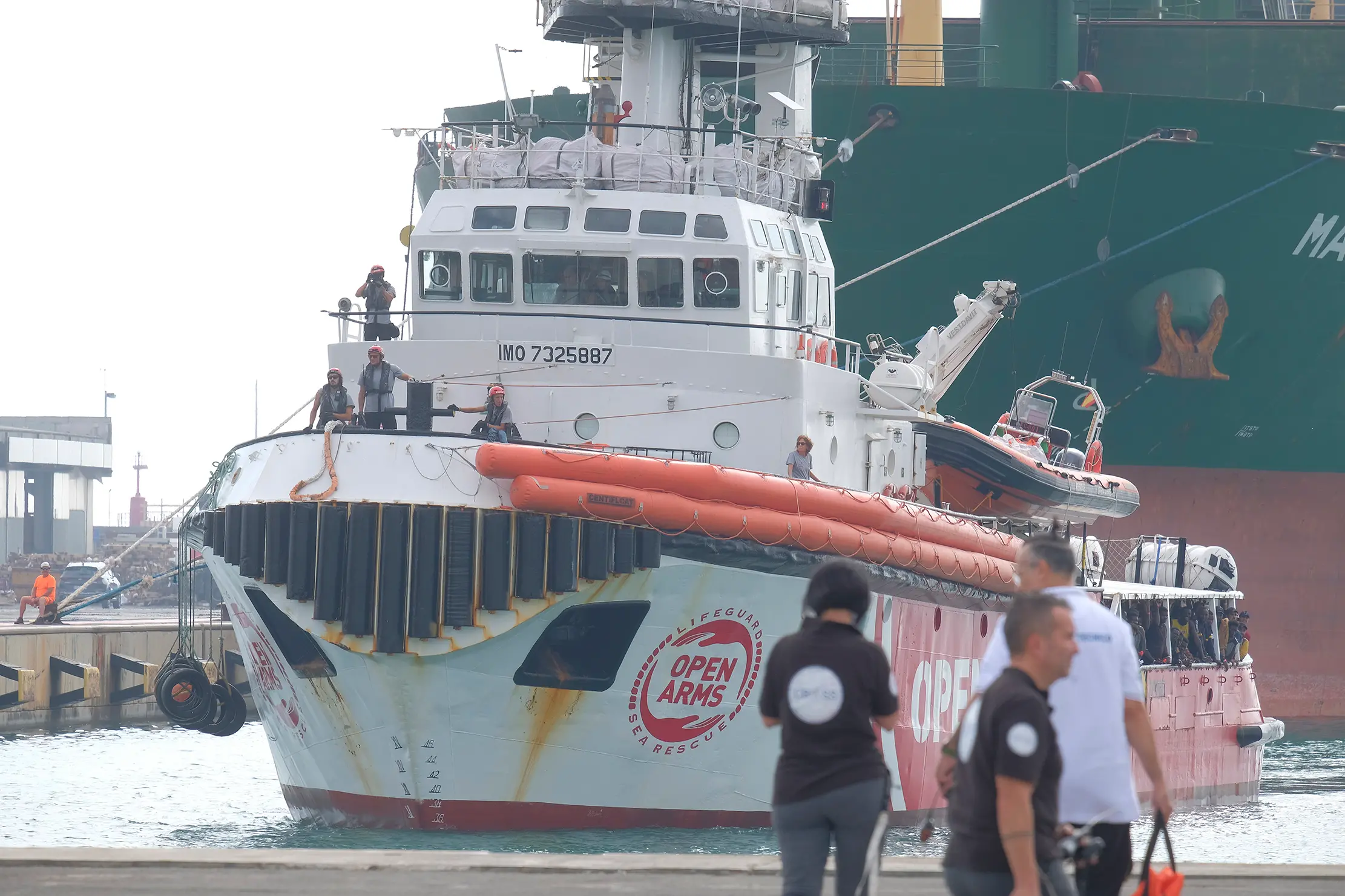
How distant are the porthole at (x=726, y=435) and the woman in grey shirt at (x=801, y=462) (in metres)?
0.63

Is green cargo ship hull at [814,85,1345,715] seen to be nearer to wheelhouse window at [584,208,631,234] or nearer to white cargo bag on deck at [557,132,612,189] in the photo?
white cargo bag on deck at [557,132,612,189]

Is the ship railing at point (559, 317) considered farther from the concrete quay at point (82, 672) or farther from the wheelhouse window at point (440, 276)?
the concrete quay at point (82, 672)

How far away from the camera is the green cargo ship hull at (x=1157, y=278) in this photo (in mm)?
34000

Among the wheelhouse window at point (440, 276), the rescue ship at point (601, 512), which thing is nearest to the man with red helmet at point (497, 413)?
the rescue ship at point (601, 512)

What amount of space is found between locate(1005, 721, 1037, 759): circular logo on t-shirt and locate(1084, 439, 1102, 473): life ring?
21.7m

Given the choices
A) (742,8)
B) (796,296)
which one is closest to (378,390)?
(796,296)

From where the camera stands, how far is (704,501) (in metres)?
15.2

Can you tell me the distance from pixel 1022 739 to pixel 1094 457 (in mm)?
22227

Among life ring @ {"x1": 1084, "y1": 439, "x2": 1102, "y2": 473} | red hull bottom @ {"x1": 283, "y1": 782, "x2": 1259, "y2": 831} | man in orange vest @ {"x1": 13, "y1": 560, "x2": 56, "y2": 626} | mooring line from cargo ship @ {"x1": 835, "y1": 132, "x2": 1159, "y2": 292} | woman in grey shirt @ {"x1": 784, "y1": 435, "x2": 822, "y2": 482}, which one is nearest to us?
red hull bottom @ {"x1": 283, "y1": 782, "x2": 1259, "y2": 831}

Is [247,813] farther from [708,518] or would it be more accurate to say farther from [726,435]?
[708,518]

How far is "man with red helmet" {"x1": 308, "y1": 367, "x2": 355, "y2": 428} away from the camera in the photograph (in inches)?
643

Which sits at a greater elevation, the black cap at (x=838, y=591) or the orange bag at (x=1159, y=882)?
the black cap at (x=838, y=591)

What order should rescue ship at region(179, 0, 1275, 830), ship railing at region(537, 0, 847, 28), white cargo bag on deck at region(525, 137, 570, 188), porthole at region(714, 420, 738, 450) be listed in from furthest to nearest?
ship railing at region(537, 0, 847, 28) → white cargo bag on deck at region(525, 137, 570, 188) → porthole at region(714, 420, 738, 450) → rescue ship at region(179, 0, 1275, 830)

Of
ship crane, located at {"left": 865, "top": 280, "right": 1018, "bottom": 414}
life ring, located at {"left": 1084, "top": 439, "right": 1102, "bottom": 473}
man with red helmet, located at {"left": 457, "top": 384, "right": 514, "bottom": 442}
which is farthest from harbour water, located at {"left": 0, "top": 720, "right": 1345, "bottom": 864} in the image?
ship crane, located at {"left": 865, "top": 280, "right": 1018, "bottom": 414}
